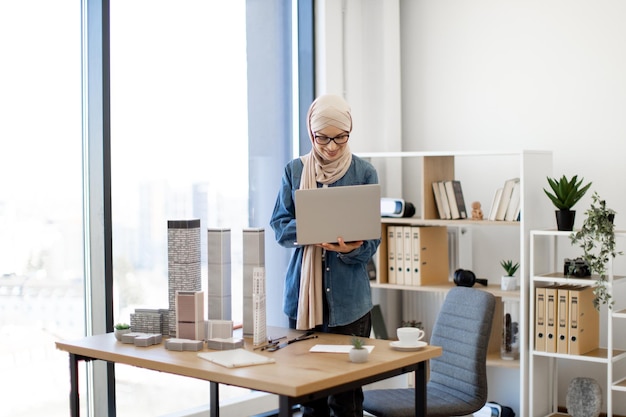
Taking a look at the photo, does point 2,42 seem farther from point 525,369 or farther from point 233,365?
point 525,369

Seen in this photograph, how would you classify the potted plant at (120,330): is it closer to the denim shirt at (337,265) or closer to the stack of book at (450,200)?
the denim shirt at (337,265)

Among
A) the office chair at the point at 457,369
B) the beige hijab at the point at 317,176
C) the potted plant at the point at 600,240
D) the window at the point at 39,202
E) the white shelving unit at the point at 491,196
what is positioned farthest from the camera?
the white shelving unit at the point at 491,196

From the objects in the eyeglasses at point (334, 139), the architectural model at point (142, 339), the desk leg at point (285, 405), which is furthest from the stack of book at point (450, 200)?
the desk leg at point (285, 405)

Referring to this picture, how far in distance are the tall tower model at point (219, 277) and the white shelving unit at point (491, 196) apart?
2.02 m

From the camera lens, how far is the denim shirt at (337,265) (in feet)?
11.0

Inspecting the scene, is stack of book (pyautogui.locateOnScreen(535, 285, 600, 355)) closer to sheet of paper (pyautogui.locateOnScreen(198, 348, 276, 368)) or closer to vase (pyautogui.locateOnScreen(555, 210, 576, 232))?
vase (pyautogui.locateOnScreen(555, 210, 576, 232))

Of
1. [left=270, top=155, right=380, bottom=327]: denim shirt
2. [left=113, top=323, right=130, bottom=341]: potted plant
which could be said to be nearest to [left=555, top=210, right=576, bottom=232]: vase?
[left=270, top=155, right=380, bottom=327]: denim shirt

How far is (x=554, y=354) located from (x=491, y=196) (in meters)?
1.21

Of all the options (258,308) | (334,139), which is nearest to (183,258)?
(258,308)

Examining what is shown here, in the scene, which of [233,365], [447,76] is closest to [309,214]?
[233,365]

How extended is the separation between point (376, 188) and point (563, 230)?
184 cm

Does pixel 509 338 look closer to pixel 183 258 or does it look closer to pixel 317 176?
pixel 317 176

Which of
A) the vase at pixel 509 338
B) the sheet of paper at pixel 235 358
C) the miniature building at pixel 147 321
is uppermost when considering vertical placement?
the miniature building at pixel 147 321

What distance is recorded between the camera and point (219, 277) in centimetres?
321
